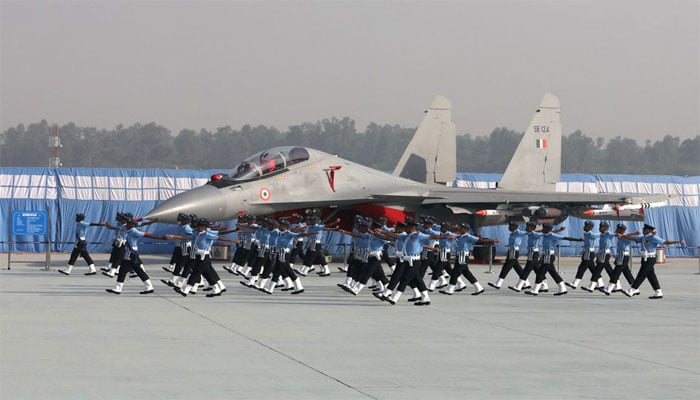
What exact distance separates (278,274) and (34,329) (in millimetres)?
6961

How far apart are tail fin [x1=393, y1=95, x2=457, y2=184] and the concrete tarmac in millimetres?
13227

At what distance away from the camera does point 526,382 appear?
10023 millimetres

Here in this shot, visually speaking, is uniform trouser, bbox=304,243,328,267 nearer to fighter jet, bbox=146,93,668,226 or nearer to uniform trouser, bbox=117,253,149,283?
fighter jet, bbox=146,93,668,226

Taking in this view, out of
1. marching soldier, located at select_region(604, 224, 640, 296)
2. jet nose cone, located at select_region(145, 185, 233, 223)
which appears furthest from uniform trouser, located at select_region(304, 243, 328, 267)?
marching soldier, located at select_region(604, 224, 640, 296)

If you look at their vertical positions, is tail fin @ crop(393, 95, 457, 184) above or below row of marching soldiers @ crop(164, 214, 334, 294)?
above

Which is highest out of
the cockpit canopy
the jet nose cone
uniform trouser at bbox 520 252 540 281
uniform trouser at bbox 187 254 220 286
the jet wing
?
the cockpit canopy

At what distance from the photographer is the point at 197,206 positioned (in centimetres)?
2567

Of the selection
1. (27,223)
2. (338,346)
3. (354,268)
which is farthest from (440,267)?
(27,223)

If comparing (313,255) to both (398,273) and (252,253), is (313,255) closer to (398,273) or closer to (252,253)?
(252,253)

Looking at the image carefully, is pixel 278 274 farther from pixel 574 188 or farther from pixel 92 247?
pixel 574 188

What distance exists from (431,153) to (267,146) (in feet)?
231

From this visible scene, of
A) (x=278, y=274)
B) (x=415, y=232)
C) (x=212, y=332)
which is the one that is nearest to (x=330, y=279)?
(x=278, y=274)

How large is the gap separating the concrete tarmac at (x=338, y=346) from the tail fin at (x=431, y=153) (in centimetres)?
1323

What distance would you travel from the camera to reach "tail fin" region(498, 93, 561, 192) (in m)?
35.7
